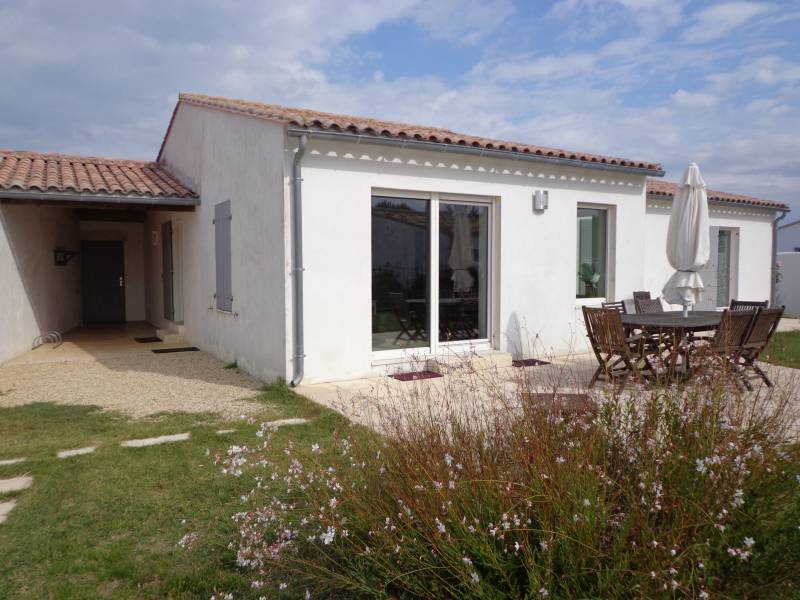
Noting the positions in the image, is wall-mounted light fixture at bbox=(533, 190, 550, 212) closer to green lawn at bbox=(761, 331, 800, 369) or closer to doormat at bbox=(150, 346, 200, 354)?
green lawn at bbox=(761, 331, 800, 369)

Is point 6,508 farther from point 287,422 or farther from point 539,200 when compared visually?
point 539,200

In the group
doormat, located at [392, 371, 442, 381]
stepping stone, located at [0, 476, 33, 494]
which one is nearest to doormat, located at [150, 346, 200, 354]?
doormat, located at [392, 371, 442, 381]

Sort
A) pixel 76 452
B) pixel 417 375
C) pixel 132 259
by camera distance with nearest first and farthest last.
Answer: pixel 76 452, pixel 417 375, pixel 132 259

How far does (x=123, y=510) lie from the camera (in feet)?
11.9

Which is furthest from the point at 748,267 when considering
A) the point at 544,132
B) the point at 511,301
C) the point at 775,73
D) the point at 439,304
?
the point at 439,304

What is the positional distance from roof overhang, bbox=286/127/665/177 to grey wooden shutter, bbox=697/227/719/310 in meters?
4.90

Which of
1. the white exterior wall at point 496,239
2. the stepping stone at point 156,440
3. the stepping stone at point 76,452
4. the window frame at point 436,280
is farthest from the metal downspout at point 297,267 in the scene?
the stepping stone at point 76,452

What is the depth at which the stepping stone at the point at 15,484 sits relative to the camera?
402cm

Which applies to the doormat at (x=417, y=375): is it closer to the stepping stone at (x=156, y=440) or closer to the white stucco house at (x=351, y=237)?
the white stucco house at (x=351, y=237)

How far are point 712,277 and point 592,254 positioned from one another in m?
5.91

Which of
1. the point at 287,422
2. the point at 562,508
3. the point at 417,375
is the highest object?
the point at 562,508

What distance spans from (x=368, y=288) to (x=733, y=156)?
14.7 metres

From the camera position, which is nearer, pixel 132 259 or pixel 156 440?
pixel 156 440

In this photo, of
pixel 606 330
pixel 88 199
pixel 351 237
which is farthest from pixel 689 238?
pixel 88 199
